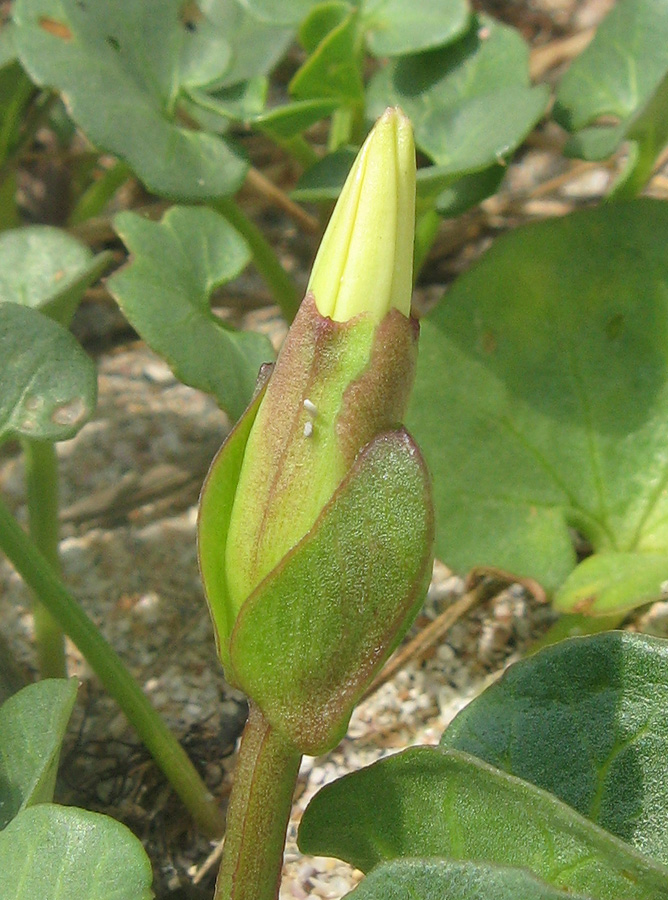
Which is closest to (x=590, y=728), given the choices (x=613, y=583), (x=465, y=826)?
(x=465, y=826)

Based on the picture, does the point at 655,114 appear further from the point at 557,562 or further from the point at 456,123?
the point at 557,562

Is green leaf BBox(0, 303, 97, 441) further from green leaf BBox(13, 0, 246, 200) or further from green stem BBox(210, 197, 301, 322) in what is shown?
green stem BBox(210, 197, 301, 322)

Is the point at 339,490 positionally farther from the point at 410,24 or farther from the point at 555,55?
the point at 555,55

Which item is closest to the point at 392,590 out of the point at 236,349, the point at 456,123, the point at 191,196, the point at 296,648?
the point at 296,648

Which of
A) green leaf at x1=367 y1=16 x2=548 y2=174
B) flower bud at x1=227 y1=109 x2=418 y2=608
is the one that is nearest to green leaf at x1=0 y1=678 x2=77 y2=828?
flower bud at x1=227 y1=109 x2=418 y2=608

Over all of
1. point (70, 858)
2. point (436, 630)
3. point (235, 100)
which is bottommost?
point (436, 630)
